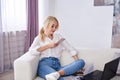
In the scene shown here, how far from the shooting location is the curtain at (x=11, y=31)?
2.93 meters

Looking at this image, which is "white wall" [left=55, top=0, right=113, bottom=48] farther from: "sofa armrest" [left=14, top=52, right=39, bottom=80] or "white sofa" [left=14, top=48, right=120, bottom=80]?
"sofa armrest" [left=14, top=52, right=39, bottom=80]

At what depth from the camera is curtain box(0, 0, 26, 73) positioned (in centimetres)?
293

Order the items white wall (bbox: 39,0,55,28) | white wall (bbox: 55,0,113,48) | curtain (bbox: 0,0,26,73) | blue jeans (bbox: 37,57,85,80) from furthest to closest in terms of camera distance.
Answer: white wall (bbox: 39,0,55,28) → curtain (bbox: 0,0,26,73) → white wall (bbox: 55,0,113,48) → blue jeans (bbox: 37,57,85,80)

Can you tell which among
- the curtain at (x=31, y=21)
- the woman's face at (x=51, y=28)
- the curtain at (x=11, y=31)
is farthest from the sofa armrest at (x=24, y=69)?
the curtain at (x=31, y=21)

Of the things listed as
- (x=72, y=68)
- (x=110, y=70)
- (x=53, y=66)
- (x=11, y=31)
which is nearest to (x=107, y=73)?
(x=110, y=70)

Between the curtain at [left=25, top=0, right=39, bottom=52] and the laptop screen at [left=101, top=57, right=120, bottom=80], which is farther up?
the curtain at [left=25, top=0, right=39, bottom=52]

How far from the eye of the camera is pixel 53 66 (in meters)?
2.03

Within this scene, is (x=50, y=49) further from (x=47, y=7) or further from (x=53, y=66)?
(x=47, y=7)

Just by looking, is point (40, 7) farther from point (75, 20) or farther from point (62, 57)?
point (62, 57)

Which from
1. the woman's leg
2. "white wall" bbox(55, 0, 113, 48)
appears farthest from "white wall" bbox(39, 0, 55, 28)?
the woman's leg

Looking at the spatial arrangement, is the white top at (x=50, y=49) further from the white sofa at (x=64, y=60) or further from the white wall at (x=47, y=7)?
the white wall at (x=47, y=7)

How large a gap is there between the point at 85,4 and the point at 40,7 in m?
0.83

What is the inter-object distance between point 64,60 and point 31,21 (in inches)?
53.4

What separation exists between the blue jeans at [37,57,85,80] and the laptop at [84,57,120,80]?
0.14 meters
